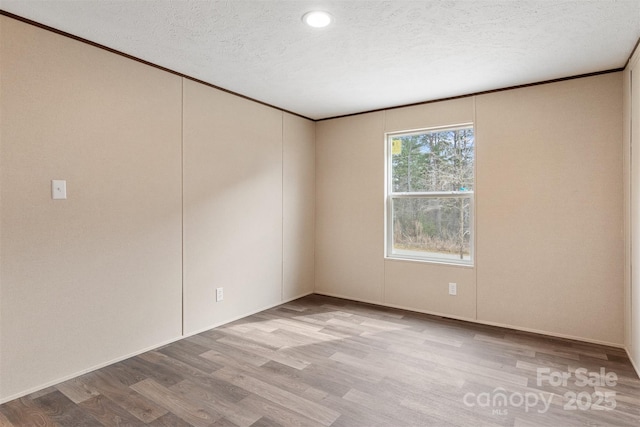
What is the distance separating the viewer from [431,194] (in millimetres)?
3980

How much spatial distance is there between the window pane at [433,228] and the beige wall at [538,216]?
160 mm

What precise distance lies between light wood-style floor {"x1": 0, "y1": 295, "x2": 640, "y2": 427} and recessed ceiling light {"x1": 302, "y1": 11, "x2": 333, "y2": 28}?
2.41m

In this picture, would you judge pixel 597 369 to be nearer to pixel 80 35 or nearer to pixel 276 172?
pixel 276 172

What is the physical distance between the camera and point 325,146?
4.78m

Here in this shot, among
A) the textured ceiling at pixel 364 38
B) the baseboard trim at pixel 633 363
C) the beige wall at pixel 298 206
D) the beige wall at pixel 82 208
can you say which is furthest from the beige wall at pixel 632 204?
the beige wall at pixel 82 208

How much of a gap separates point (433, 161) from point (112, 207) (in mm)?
3212

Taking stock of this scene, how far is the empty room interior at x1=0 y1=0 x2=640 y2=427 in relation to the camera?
85.7 inches

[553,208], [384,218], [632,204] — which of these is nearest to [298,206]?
[384,218]

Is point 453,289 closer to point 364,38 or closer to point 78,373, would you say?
point 364,38

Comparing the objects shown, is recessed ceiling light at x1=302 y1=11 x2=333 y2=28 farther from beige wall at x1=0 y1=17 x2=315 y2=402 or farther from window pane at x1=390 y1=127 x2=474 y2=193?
window pane at x1=390 y1=127 x2=474 y2=193

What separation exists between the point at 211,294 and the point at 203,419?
1.55 metres

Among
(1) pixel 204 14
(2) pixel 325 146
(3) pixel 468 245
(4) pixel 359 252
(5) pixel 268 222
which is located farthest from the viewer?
(2) pixel 325 146

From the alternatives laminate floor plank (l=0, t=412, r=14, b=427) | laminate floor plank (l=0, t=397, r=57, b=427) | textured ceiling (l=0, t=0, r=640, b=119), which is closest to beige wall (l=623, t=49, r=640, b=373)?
textured ceiling (l=0, t=0, r=640, b=119)

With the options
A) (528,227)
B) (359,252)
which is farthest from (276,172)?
(528,227)
